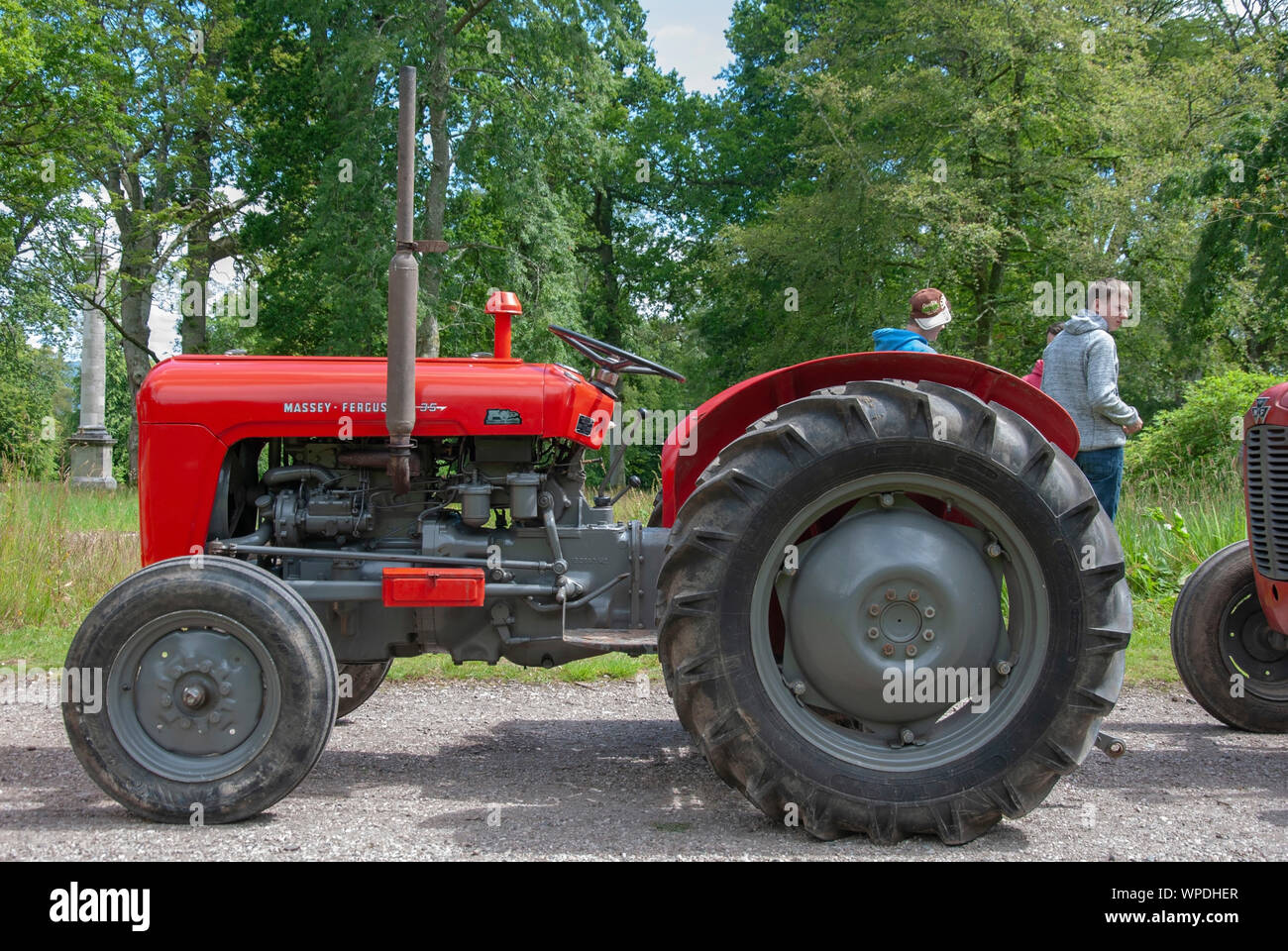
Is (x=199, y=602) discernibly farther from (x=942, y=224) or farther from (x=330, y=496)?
(x=942, y=224)

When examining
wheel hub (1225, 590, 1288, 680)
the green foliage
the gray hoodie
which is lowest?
wheel hub (1225, 590, 1288, 680)

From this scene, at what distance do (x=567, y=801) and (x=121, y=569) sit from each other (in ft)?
15.5

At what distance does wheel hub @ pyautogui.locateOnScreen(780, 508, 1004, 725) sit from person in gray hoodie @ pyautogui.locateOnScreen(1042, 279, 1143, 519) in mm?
2133

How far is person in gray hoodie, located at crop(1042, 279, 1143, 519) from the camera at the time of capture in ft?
16.6

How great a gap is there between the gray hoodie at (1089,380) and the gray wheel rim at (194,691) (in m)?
3.79

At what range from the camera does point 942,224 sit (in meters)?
19.0

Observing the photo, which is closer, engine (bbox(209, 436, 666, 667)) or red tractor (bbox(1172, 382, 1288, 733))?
engine (bbox(209, 436, 666, 667))

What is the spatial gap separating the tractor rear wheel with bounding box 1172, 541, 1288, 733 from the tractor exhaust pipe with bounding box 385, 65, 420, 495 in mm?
3528

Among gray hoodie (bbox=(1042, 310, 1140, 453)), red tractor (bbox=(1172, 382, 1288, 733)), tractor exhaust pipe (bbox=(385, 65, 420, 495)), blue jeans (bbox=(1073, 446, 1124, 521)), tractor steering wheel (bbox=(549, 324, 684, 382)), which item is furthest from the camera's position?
blue jeans (bbox=(1073, 446, 1124, 521))

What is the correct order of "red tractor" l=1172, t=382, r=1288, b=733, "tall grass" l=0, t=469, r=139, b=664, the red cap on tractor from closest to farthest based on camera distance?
the red cap on tractor < "red tractor" l=1172, t=382, r=1288, b=733 < "tall grass" l=0, t=469, r=139, b=664

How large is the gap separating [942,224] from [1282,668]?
611 inches

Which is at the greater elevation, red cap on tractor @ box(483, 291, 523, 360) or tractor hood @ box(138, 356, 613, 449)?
red cap on tractor @ box(483, 291, 523, 360)

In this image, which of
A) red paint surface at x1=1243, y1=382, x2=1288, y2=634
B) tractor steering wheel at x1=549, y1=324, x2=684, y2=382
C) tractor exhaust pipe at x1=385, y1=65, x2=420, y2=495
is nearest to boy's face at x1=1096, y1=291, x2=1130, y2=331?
red paint surface at x1=1243, y1=382, x2=1288, y2=634

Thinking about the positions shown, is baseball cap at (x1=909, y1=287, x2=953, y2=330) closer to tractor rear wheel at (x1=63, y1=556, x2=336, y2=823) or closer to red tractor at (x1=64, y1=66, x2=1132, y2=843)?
red tractor at (x1=64, y1=66, x2=1132, y2=843)
